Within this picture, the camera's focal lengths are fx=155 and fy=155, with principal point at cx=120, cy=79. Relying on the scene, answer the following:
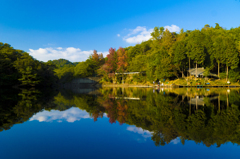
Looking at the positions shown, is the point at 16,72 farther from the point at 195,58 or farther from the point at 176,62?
the point at 195,58

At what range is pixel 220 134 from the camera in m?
4.14

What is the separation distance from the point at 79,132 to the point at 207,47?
123 ft

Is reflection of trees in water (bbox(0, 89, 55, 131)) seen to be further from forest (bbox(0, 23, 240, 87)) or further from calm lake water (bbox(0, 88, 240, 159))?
forest (bbox(0, 23, 240, 87))

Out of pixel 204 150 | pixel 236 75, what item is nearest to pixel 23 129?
pixel 204 150

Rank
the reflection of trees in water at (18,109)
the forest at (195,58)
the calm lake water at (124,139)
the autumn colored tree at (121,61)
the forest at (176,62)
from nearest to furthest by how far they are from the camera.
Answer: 1. the calm lake water at (124,139)
2. the reflection of trees in water at (18,109)
3. the forest at (195,58)
4. the forest at (176,62)
5. the autumn colored tree at (121,61)

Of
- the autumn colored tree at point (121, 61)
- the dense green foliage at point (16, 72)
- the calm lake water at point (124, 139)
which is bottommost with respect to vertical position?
the calm lake water at point (124, 139)

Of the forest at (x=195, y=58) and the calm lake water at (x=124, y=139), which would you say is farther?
the forest at (x=195, y=58)

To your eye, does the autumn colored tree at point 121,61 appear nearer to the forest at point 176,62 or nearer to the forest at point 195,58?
the forest at point 195,58

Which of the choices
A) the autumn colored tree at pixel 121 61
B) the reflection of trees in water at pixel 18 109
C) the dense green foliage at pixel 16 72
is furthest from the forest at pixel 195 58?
the reflection of trees in water at pixel 18 109

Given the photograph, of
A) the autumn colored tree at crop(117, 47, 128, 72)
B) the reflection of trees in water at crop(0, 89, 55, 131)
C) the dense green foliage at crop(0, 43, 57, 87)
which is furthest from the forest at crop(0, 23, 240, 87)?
the reflection of trees in water at crop(0, 89, 55, 131)

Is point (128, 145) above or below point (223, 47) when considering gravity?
below

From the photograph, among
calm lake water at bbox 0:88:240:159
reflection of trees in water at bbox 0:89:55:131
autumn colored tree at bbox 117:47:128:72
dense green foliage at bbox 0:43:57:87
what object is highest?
autumn colored tree at bbox 117:47:128:72

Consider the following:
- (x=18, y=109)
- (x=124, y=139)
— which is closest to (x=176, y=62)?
(x=18, y=109)

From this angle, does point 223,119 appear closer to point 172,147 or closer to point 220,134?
point 220,134
